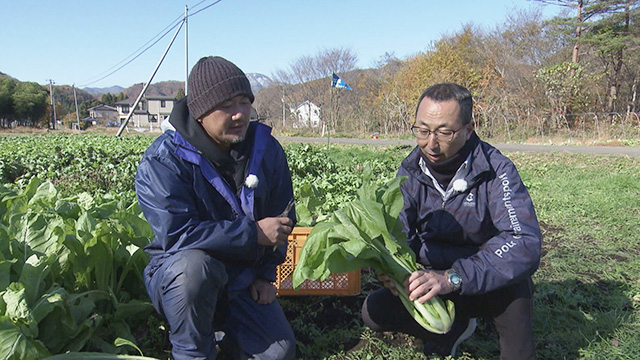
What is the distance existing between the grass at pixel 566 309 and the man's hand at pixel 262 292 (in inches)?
15.8

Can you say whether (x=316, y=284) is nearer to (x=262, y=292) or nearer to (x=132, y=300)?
(x=262, y=292)

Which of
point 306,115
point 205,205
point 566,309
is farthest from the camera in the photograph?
point 306,115

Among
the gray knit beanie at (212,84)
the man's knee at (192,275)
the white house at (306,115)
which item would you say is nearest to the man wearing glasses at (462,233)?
the man's knee at (192,275)

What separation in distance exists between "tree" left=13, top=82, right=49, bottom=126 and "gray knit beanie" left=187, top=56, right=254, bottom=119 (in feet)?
227

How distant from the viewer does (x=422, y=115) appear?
90.0 inches

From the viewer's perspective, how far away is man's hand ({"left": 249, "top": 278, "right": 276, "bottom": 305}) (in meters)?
2.38

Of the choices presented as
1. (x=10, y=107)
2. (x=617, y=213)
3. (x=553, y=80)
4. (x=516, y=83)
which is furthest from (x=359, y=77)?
(x=10, y=107)

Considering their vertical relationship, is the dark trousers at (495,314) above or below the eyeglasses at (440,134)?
below

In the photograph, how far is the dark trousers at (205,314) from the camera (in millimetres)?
1987

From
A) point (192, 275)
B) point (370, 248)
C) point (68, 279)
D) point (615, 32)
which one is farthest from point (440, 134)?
point (615, 32)

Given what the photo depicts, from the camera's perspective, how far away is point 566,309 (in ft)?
9.86

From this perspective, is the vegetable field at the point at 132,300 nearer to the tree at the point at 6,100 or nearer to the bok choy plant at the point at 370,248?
the bok choy plant at the point at 370,248

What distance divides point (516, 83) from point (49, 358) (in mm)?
29238

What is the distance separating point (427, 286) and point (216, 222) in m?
1.04
